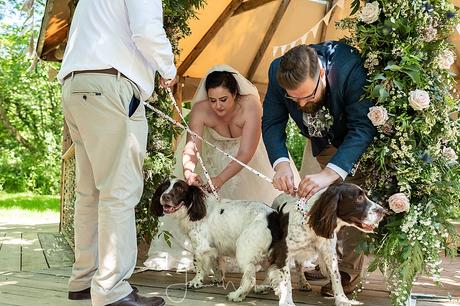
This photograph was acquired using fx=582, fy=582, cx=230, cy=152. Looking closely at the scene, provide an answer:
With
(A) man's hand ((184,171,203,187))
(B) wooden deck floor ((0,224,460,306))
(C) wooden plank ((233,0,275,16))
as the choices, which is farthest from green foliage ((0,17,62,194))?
(A) man's hand ((184,171,203,187))

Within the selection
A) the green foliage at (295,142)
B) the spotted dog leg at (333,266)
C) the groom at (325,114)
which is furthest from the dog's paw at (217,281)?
the green foliage at (295,142)

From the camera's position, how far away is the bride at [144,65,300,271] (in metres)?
4.29

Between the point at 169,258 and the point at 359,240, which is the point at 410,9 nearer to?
the point at 359,240

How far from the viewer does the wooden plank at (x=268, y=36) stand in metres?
7.13

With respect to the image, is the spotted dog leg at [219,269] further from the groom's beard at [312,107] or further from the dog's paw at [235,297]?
the groom's beard at [312,107]

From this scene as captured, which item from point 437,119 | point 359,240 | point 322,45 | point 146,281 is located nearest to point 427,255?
point 359,240

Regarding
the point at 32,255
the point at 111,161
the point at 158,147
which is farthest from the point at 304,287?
the point at 32,255

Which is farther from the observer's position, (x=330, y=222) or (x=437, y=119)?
(x=437, y=119)

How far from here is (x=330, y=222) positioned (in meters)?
2.87

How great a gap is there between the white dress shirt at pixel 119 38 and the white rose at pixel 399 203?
Answer: 135 centimetres

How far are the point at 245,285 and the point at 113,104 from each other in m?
1.30

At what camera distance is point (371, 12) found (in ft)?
10.5

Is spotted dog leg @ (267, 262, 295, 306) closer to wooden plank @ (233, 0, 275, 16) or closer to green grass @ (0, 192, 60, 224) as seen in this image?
wooden plank @ (233, 0, 275, 16)

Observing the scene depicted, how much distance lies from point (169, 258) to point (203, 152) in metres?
0.90
